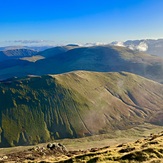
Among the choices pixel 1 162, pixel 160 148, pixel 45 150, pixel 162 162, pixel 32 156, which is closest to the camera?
pixel 162 162

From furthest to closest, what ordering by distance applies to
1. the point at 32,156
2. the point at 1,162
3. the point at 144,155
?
the point at 32,156
the point at 1,162
the point at 144,155

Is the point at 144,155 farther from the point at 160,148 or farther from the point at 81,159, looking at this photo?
the point at 81,159

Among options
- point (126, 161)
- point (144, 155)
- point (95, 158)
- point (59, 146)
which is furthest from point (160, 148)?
point (59, 146)

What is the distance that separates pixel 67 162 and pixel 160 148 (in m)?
20.7

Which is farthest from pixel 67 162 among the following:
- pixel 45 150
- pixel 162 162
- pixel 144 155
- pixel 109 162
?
pixel 45 150

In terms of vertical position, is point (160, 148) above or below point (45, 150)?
above

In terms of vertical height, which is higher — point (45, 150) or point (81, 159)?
point (81, 159)

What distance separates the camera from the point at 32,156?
98188mm

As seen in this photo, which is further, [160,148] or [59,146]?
[59,146]

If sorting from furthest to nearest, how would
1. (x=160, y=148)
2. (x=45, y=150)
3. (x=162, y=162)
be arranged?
(x=45, y=150) → (x=160, y=148) → (x=162, y=162)

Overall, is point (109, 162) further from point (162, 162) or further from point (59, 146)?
point (59, 146)

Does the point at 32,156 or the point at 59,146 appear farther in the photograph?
the point at 59,146

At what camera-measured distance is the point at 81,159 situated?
54.6 metres

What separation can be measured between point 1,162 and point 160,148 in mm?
59666
